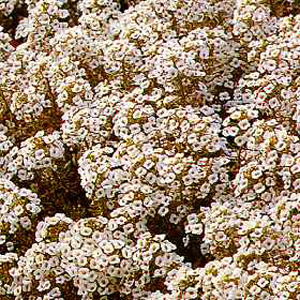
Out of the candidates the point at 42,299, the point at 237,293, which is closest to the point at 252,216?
the point at 237,293

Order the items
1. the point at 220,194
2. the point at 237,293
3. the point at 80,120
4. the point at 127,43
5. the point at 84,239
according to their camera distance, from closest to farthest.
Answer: the point at 237,293 < the point at 84,239 < the point at 220,194 < the point at 80,120 < the point at 127,43

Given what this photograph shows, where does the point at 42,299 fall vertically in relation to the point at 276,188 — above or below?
below

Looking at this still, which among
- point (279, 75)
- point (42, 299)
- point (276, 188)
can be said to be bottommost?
point (42, 299)

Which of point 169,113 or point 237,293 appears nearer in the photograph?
point 237,293

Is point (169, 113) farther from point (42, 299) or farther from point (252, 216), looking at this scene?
point (42, 299)

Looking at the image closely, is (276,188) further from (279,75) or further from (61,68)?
(61,68)

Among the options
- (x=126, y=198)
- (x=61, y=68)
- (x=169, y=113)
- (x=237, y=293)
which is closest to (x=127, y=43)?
(x=61, y=68)

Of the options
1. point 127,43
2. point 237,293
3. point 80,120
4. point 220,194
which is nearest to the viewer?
point 237,293
